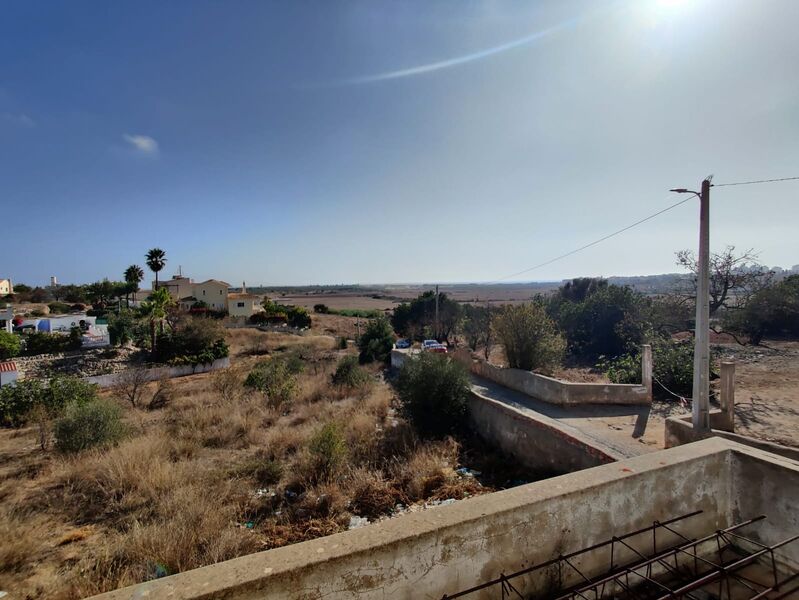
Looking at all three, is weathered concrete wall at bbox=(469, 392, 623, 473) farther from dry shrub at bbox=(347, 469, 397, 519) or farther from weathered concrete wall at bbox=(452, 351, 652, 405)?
weathered concrete wall at bbox=(452, 351, 652, 405)

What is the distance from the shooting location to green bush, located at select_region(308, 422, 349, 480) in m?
6.90

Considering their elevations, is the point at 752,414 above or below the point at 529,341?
below

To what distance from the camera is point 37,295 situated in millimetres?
53625

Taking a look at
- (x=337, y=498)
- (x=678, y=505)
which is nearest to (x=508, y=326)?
(x=337, y=498)

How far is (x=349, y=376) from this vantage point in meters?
15.5

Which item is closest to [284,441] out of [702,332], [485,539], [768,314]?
[485,539]

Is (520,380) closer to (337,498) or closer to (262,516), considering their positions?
(337,498)

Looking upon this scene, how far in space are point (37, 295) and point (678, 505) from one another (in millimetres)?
73925

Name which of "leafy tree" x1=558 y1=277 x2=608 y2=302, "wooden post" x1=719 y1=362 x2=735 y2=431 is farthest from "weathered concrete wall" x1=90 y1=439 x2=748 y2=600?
"leafy tree" x1=558 y1=277 x2=608 y2=302

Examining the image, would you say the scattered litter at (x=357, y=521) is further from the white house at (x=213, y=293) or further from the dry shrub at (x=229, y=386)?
the white house at (x=213, y=293)

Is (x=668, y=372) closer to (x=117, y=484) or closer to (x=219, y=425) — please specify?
(x=219, y=425)

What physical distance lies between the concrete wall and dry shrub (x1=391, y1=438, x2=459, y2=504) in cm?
1872

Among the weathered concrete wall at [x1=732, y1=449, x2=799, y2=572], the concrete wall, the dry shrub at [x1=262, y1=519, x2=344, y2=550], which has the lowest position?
the concrete wall

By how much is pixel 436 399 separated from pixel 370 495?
3.78 metres
